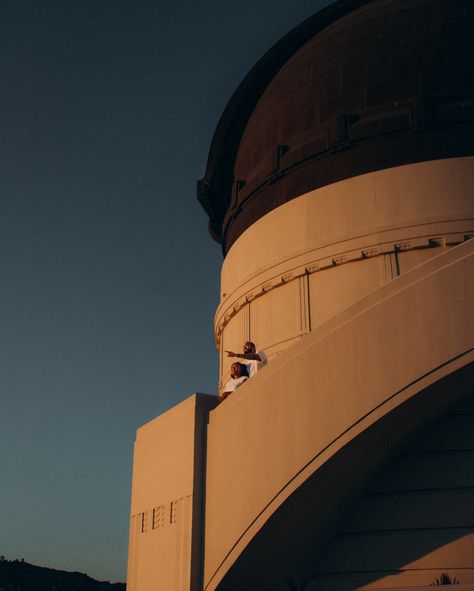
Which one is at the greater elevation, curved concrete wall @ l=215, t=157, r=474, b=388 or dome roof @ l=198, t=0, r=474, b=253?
dome roof @ l=198, t=0, r=474, b=253

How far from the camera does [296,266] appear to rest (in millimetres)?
12070

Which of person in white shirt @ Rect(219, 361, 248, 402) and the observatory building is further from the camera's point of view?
person in white shirt @ Rect(219, 361, 248, 402)

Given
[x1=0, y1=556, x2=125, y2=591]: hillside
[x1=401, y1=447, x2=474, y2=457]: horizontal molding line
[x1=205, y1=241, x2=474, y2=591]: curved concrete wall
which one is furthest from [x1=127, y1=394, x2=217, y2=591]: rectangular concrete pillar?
[x1=0, y1=556, x2=125, y2=591]: hillside

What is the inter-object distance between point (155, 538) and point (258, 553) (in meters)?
1.66

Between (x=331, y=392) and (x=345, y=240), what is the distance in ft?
13.8

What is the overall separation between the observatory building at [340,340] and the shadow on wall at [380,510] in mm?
19

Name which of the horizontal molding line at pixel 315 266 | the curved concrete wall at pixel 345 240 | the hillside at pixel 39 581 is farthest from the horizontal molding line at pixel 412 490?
the hillside at pixel 39 581

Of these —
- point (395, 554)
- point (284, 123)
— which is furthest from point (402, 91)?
point (395, 554)

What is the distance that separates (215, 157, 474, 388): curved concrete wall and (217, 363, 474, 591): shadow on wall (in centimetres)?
343

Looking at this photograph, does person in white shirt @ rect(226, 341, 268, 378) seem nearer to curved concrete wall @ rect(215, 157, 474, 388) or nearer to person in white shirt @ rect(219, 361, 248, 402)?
person in white shirt @ rect(219, 361, 248, 402)

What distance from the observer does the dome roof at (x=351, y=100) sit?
11812 mm

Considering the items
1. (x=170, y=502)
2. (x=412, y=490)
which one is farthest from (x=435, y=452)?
(x=170, y=502)

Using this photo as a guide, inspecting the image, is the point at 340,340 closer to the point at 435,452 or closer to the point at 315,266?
the point at 435,452

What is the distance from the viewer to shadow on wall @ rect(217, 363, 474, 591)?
25.8 ft
